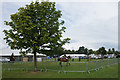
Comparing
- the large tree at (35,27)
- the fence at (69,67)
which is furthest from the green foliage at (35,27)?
the fence at (69,67)

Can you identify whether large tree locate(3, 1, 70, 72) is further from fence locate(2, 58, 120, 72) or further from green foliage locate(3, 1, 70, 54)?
fence locate(2, 58, 120, 72)

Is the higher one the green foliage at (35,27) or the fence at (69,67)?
the green foliage at (35,27)

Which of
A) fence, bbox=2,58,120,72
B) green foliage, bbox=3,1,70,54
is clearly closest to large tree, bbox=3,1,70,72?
green foliage, bbox=3,1,70,54

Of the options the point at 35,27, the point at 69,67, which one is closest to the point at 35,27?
the point at 35,27

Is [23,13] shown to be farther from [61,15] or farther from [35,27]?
[61,15]

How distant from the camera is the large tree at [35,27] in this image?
53.4 feet

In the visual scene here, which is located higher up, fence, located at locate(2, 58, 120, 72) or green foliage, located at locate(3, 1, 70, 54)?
green foliage, located at locate(3, 1, 70, 54)

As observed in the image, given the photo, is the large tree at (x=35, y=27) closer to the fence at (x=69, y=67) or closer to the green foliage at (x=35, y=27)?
the green foliage at (x=35, y=27)

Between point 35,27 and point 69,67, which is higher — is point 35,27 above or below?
above

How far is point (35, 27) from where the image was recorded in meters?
A: 16.8

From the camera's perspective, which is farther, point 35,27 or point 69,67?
point 69,67

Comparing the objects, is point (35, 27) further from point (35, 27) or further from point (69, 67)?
point (69, 67)

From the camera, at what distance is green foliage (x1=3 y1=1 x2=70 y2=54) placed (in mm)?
16266

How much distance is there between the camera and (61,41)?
59.3 ft
